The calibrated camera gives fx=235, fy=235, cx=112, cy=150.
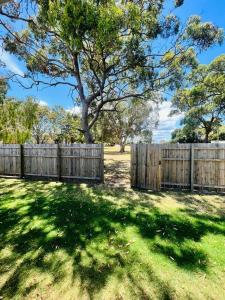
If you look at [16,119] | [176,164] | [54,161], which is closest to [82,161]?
[54,161]

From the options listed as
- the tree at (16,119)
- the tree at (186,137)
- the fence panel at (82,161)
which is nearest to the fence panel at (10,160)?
the fence panel at (82,161)

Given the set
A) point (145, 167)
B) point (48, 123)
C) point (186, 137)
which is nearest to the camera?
point (145, 167)

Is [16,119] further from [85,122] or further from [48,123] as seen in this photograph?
[48,123]

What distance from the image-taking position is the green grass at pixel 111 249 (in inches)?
127

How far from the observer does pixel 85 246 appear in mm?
4324

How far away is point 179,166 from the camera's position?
8883mm

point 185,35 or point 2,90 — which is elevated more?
point 185,35

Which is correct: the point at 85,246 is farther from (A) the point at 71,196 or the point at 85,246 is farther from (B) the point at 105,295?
(A) the point at 71,196

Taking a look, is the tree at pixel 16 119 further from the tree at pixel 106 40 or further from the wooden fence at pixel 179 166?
the wooden fence at pixel 179 166

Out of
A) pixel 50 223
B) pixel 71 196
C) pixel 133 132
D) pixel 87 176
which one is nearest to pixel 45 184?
pixel 87 176

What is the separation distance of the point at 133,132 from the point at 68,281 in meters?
37.0

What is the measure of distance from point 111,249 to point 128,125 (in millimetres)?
35238

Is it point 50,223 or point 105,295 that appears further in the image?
point 50,223

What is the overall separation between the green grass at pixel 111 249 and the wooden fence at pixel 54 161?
294 centimetres
